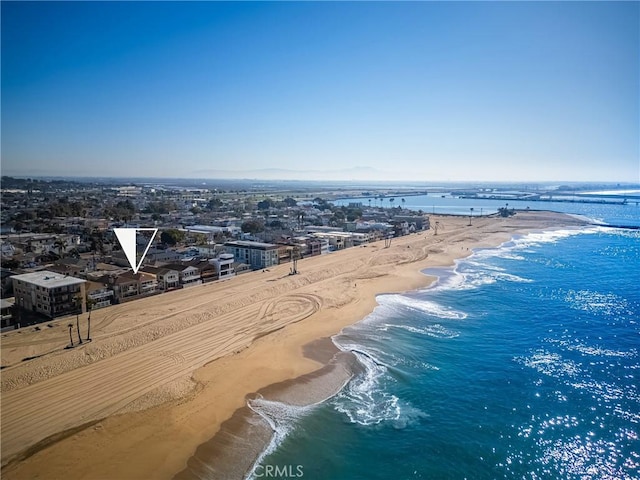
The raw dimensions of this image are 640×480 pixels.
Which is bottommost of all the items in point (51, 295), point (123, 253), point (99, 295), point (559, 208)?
point (99, 295)

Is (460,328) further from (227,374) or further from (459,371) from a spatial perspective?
(227,374)

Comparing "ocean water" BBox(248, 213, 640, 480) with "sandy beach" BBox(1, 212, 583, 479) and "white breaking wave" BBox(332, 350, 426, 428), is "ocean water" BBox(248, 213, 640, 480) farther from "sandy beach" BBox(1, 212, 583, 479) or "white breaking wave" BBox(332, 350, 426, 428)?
"sandy beach" BBox(1, 212, 583, 479)

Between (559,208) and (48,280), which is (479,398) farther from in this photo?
(559,208)

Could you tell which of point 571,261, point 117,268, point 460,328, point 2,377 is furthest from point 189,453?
point 571,261

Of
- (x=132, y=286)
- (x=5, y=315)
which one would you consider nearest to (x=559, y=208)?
(x=132, y=286)

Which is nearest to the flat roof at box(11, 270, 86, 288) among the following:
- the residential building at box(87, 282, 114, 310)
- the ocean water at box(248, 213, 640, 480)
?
the residential building at box(87, 282, 114, 310)

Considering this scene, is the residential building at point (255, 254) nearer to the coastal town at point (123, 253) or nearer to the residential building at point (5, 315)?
the coastal town at point (123, 253)

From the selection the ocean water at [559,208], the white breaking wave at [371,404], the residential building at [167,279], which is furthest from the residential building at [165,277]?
the ocean water at [559,208]
